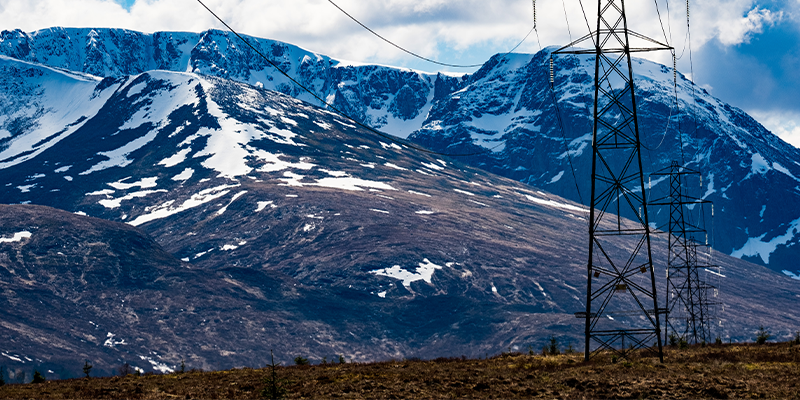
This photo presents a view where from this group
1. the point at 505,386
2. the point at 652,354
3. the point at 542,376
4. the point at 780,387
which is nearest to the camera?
the point at 780,387

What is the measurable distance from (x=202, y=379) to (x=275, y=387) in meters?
9.07

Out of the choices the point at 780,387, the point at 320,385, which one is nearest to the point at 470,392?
the point at 320,385

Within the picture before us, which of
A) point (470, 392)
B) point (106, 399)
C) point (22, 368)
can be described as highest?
point (470, 392)

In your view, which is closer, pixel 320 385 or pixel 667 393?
pixel 667 393

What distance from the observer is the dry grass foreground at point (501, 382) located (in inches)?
1189

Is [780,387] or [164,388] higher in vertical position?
[780,387]

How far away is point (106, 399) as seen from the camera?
32.2 meters

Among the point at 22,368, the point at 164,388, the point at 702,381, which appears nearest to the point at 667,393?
the point at 702,381

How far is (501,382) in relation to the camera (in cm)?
3288

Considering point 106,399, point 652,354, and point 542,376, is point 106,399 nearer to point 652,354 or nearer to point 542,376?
point 542,376

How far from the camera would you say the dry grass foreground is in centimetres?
3020

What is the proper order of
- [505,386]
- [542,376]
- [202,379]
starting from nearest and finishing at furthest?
[505,386], [542,376], [202,379]

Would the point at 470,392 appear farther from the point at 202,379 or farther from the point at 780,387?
the point at 202,379

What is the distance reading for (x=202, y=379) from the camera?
126 feet
